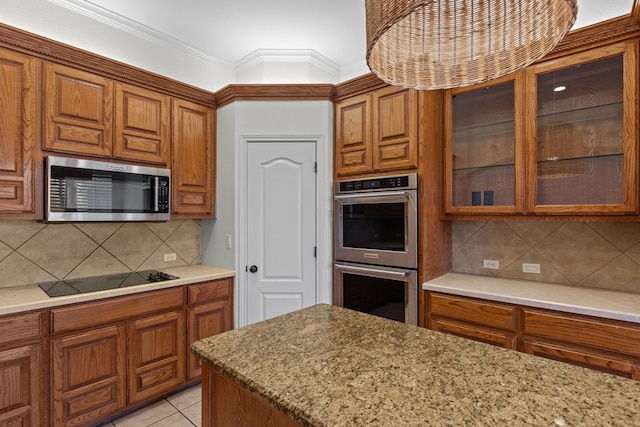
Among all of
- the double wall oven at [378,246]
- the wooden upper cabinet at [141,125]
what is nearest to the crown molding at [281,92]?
the wooden upper cabinet at [141,125]

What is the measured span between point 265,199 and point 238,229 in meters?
0.34

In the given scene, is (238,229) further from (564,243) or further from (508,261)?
(564,243)

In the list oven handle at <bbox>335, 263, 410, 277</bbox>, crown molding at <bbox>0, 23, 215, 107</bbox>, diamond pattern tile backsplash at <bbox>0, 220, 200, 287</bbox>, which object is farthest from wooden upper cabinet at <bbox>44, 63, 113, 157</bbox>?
oven handle at <bbox>335, 263, 410, 277</bbox>

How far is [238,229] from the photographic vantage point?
2750 mm

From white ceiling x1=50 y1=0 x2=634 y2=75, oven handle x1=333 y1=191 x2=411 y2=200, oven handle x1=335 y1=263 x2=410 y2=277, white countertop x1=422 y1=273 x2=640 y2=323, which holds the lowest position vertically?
white countertop x1=422 y1=273 x2=640 y2=323

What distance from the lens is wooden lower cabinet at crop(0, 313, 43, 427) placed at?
170 cm

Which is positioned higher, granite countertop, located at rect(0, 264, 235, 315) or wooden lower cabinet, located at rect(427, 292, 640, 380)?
granite countertop, located at rect(0, 264, 235, 315)

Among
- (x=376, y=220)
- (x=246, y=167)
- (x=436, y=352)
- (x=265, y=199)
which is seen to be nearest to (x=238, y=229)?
(x=265, y=199)

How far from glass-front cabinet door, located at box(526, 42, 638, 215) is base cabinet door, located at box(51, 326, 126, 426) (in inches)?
111

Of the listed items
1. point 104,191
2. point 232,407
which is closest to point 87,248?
point 104,191

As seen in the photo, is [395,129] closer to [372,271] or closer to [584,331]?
[372,271]

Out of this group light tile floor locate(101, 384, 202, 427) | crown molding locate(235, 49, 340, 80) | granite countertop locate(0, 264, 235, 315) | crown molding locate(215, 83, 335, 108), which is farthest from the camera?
crown molding locate(235, 49, 340, 80)

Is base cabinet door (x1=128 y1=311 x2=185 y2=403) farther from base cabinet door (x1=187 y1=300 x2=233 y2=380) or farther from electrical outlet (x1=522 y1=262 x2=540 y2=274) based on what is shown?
electrical outlet (x1=522 y1=262 x2=540 y2=274)

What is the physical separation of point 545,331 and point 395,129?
1591mm
